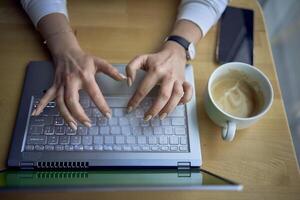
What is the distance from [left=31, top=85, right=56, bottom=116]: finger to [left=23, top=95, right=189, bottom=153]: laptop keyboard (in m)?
0.02

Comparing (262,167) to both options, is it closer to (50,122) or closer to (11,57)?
(50,122)

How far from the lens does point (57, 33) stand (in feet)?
1.99

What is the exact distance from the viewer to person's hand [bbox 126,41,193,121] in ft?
1.75

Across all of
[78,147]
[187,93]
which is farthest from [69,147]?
[187,93]

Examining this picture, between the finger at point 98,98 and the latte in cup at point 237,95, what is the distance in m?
0.19

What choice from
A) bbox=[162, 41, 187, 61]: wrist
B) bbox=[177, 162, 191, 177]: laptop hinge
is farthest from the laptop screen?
bbox=[162, 41, 187, 61]: wrist

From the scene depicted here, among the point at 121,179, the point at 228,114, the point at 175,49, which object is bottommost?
the point at 121,179

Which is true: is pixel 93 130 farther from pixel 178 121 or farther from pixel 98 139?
pixel 178 121

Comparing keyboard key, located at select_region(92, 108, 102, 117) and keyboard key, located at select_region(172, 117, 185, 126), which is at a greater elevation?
keyboard key, located at select_region(92, 108, 102, 117)

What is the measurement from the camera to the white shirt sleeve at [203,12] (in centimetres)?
63

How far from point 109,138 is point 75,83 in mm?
118

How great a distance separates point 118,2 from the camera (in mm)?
696

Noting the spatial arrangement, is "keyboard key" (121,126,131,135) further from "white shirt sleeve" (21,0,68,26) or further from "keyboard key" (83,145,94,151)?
"white shirt sleeve" (21,0,68,26)

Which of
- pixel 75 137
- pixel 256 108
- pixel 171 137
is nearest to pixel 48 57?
pixel 75 137
